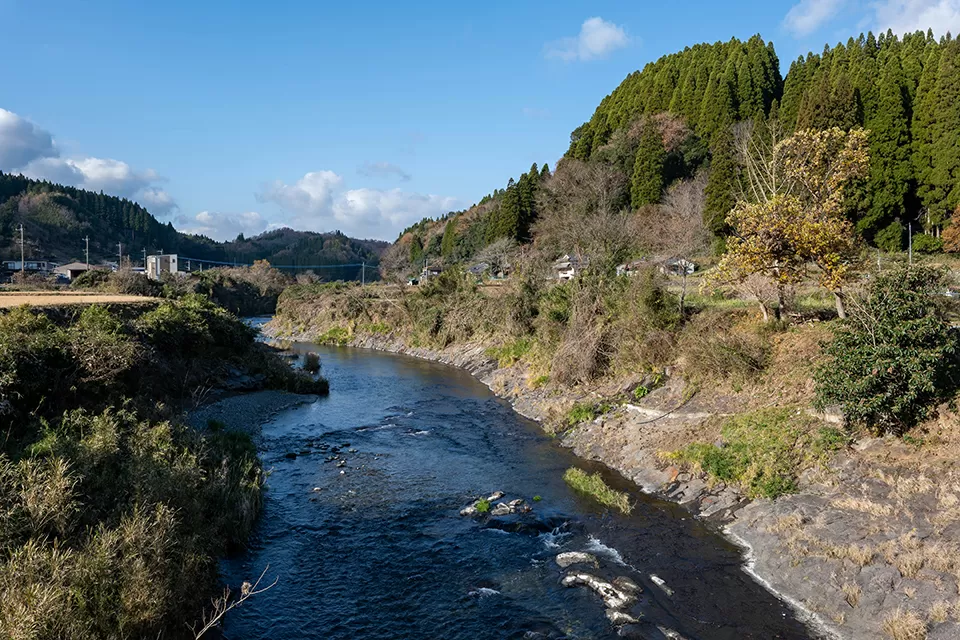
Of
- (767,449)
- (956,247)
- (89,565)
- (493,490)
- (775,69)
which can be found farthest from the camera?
(775,69)

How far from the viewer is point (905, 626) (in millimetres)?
8711

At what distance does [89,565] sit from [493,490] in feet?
32.1

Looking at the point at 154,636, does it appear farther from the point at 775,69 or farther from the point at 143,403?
the point at 775,69

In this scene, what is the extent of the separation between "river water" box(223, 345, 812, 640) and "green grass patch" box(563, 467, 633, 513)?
296mm

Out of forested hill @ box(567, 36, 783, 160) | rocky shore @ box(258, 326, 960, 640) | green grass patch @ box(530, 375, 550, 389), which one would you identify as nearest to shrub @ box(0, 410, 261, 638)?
rocky shore @ box(258, 326, 960, 640)

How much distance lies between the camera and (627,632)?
9.29 metres

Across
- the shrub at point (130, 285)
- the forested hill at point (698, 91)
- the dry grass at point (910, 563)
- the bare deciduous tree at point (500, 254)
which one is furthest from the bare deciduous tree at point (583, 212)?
the shrub at point (130, 285)

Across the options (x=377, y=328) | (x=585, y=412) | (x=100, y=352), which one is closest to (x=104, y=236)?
(x=377, y=328)

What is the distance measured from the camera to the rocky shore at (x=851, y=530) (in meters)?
9.30

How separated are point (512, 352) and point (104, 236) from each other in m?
116

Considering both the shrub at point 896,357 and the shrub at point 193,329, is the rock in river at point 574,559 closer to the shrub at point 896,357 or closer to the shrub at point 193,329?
the shrub at point 896,357

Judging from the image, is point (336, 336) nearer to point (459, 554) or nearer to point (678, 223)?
point (678, 223)

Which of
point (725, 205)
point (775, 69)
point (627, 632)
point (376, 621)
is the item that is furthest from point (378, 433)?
point (775, 69)

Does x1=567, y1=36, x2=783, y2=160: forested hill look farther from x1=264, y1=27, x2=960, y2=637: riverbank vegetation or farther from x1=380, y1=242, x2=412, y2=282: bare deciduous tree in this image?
x1=380, y1=242, x2=412, y2=282: bare deciduous tree
